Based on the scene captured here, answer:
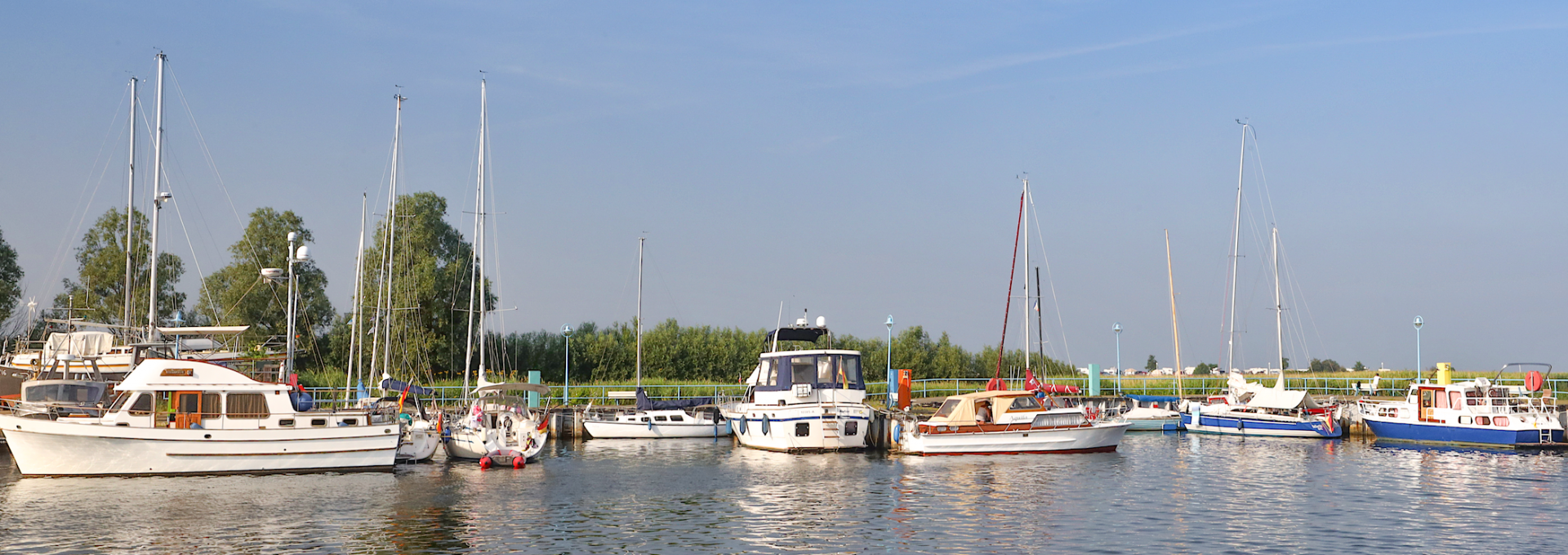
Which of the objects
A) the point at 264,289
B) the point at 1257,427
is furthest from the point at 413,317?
the point at 1257,427

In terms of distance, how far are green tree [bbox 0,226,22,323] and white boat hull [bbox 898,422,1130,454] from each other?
5798 centimetres

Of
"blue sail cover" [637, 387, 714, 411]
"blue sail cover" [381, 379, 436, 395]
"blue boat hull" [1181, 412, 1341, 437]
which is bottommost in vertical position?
"blue boat hull" [1181, 412, 1341, 437]

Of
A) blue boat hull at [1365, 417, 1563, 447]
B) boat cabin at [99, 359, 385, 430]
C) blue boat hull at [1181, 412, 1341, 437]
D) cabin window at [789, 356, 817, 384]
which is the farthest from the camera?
blue boat hull at [1181, 412, 1341, 437]

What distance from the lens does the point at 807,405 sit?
43438 millimetres

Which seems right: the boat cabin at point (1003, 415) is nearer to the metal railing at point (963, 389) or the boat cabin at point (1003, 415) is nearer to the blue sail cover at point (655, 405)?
the metal railing at point (963, 389)

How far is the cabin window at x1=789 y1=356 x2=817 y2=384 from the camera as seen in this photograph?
1770 inches

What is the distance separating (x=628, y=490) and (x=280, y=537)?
10517 millimetres

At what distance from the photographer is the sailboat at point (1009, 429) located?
4197 centimetres

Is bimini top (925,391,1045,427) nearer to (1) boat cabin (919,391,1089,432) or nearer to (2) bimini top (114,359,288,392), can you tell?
(1) boat cabin (919,391,1089,432)

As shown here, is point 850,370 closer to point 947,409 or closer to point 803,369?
point 803,369

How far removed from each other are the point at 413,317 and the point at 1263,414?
4858 centimetres

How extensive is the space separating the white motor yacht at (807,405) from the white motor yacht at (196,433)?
1469cm

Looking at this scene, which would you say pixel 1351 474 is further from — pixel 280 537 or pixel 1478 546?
pixel 280 537

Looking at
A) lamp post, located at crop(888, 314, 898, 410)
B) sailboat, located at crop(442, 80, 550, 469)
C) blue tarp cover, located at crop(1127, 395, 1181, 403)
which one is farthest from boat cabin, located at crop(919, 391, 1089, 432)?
blue tarp cover, located at crop(1127, 395, 1181, 403)
